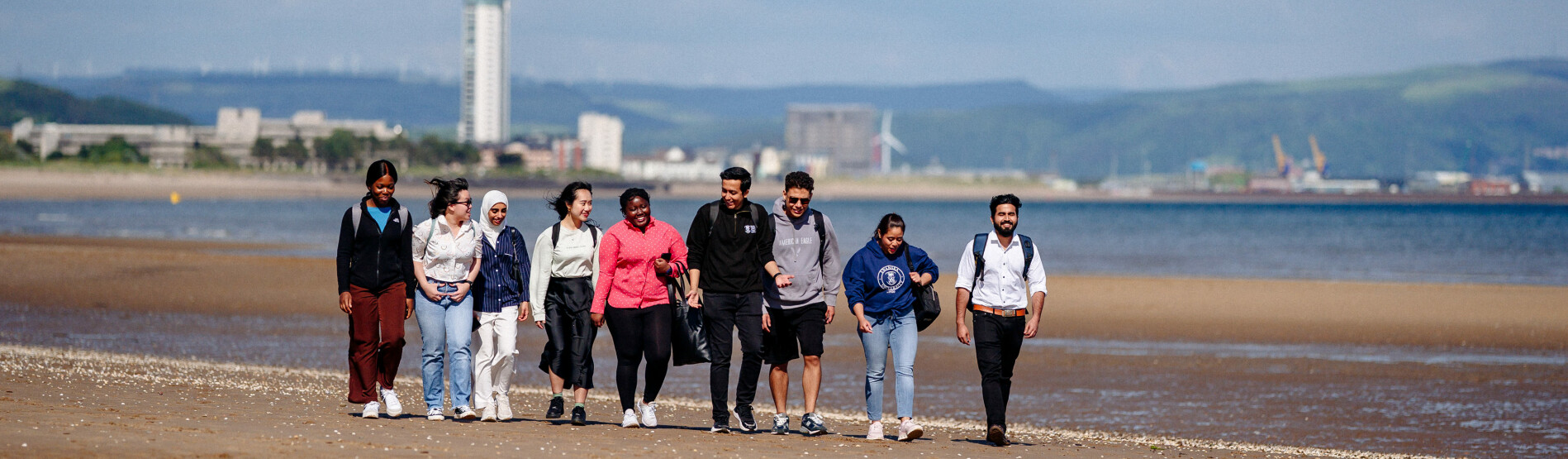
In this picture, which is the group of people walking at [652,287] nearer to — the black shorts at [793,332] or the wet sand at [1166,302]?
the black shorts at [793,332]

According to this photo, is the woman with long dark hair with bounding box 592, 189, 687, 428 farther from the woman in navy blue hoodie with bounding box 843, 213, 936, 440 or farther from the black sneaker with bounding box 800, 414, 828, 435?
the woman in navy blue hoodie with bounding box 843, 213, 936, 440

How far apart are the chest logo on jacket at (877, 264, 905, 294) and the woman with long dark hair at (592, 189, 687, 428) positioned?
3.79 feet

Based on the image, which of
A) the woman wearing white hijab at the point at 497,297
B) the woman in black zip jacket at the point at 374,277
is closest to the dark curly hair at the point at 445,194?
the woman in black zip jacket at the point at 374,277

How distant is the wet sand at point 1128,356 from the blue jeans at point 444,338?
1.70ft

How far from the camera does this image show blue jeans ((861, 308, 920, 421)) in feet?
26.1

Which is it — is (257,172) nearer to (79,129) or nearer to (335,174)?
(335,174)

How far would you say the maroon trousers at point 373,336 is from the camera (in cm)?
782

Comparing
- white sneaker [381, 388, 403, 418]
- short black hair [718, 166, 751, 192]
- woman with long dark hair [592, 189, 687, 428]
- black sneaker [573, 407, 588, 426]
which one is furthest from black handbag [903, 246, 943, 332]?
white sneaker [381, 388, 403, 418]

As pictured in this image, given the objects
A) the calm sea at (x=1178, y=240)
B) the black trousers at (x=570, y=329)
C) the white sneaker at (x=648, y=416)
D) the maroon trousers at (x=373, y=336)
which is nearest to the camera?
the maroon trousers at (x=373, y=336)

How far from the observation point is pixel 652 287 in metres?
7.95

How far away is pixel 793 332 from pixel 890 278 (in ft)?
2.19

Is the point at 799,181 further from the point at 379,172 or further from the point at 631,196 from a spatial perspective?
the point at 379,172

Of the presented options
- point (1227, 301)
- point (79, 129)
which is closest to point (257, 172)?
point (79, 129)

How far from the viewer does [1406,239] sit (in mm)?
55094
